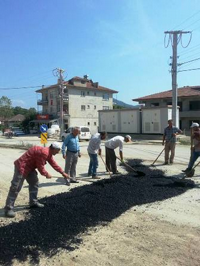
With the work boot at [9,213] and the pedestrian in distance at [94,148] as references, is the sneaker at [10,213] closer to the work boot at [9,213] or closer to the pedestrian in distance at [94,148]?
the work boot at [9,213]

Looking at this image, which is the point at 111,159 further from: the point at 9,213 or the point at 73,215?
the point at 9,213

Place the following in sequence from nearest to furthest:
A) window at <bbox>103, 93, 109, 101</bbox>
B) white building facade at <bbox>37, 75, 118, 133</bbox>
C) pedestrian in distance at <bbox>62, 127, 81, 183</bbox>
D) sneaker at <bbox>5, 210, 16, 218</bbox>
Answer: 1. sneaker at <bbox>5, 210, 16, 218</bbox>
2. pedestrian in distance at <bbox>62, 127, 81, 183</bbox>
3. white building facade at <bbox>37, 75, 118, 133</bbox>
4. window at <bbox>103, 93, 109, 101</bbox>

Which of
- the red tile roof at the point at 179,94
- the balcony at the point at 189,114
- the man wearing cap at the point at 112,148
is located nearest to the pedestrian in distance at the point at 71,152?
the man wearing cap at the point at 112,148

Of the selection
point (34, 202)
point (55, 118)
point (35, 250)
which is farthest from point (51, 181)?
point (55, 118)

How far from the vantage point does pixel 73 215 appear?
511 cm

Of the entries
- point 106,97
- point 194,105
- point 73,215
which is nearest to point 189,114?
point 194,105

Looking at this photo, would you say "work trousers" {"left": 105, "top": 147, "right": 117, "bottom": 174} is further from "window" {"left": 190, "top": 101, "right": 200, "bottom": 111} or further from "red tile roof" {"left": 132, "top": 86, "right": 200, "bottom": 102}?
"window" {"left": 190, "top": 101, "right": 200, "bottom": 111}

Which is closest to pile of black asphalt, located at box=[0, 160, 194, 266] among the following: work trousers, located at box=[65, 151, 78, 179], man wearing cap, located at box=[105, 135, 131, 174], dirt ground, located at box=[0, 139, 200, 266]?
dirt ground, located at box=[0, 139, 200, 266]

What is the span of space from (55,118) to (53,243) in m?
55.0

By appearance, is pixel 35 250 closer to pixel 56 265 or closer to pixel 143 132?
pixel 56 265

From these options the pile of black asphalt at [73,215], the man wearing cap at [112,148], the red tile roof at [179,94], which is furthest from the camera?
the red tile roof at [179,94]

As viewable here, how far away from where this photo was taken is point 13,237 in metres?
4.21

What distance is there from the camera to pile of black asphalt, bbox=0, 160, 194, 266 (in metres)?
3.95

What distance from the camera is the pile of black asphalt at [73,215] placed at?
3949 mm
